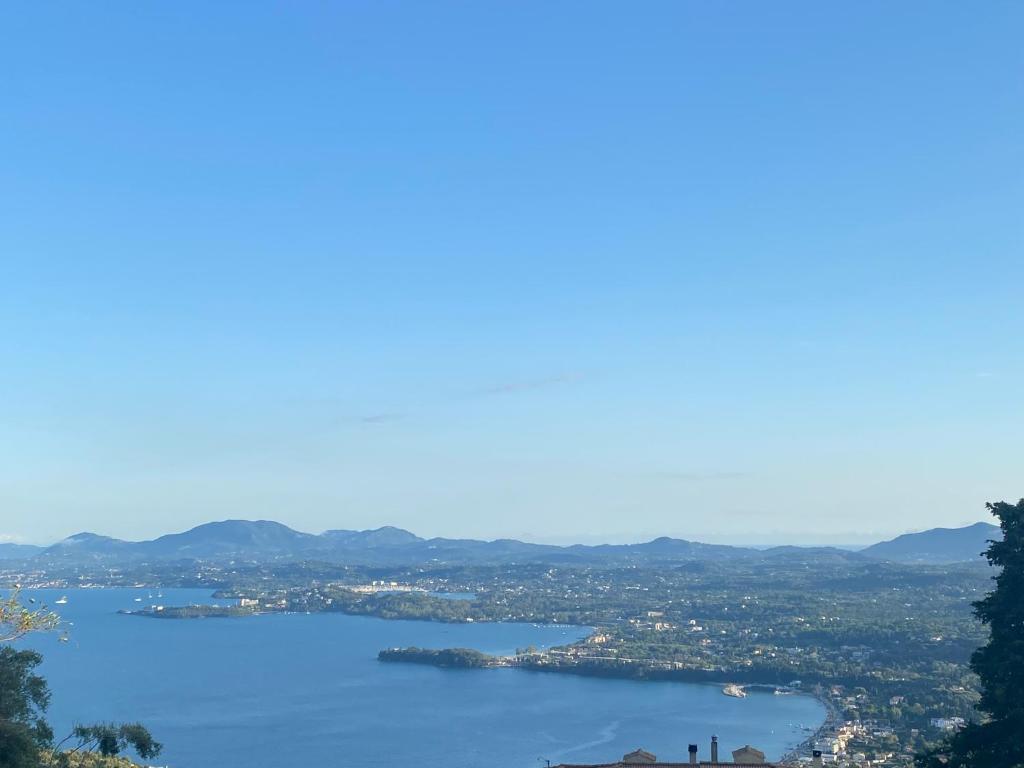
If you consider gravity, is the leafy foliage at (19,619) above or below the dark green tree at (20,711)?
above

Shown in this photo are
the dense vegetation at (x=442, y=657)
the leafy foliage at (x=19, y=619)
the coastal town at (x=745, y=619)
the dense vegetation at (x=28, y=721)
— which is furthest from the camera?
the dense vegetation at (x=442, y=657)

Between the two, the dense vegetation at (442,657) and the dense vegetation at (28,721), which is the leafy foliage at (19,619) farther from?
the dense vegetation at (442,657)

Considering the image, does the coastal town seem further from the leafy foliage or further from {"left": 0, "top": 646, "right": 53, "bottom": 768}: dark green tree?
the leafy foliage

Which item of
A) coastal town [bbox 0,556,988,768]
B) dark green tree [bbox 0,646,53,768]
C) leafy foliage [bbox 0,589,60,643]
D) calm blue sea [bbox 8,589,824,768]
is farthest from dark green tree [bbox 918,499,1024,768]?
calm blue sea [bbox 8,589,824,768]

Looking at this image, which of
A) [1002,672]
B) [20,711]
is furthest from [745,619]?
[20,711]

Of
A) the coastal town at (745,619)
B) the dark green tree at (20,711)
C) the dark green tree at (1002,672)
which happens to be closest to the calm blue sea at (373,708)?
the coastal town at (745,619)

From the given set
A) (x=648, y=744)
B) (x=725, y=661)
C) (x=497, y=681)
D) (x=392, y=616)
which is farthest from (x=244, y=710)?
(x=392, y=616)
